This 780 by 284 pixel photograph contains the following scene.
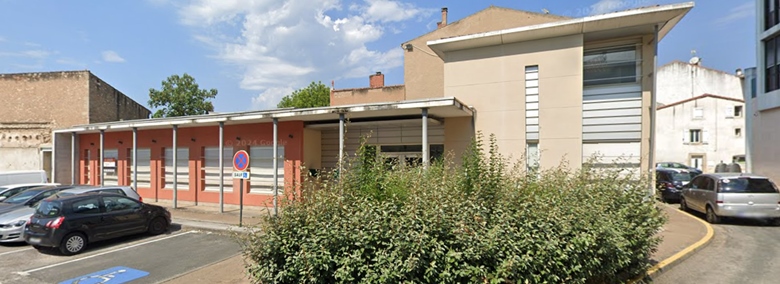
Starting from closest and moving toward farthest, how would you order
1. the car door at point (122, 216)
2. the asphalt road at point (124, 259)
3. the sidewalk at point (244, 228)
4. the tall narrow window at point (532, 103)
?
the sidewalk at point (244, 228) < the asphalt road at point (124, 259) < the car door at point (122, 216) < the tall narrow window at point (532, 103)

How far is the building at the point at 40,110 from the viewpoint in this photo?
2023 cm

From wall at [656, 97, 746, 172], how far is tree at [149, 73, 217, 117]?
154ft

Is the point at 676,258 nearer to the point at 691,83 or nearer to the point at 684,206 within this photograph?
the point at 684,206

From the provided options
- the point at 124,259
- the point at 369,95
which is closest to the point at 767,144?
the point at 369,95

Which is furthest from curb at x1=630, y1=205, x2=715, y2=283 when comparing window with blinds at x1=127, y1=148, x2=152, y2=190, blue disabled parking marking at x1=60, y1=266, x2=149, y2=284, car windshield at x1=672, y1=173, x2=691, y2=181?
window with blinds at x1=127, y1=148, x2=152, y2=190

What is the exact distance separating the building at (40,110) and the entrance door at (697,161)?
149ft

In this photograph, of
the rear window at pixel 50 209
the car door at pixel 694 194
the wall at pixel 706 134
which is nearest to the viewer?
the rear window at pixel 50 209

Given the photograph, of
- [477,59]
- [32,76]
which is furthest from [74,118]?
[477,59]

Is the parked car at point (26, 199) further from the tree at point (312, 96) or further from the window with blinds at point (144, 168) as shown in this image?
the tree at point (312, 96)

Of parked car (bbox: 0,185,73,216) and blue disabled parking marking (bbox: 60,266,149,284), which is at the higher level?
parked car (bbox: 0,185,73,216)

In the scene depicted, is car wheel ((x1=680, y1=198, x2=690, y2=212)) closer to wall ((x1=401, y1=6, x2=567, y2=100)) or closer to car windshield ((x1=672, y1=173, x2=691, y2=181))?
car windshield ((x1=672, y1=173, x2=691, y2=181))

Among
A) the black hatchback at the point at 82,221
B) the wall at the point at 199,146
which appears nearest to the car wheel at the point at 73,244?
the black hatchback at the point at 82,221

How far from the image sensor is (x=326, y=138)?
1455cm

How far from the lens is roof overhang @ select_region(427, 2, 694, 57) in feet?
32.3
